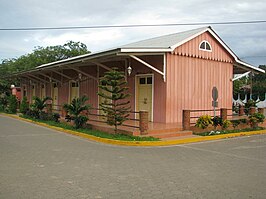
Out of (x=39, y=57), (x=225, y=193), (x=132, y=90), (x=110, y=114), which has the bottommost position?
(x=225, y=193)

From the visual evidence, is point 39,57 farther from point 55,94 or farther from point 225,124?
point 225,124

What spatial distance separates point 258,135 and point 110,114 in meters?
6.86

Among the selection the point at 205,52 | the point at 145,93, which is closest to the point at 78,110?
the point at 145,93

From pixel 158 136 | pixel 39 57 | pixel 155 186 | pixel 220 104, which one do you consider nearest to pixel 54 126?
pixel 158 136

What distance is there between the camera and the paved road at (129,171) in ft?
18.6

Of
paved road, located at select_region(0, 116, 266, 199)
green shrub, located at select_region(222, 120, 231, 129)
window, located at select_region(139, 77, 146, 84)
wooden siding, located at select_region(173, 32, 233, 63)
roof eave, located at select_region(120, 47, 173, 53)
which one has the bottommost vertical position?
paved road, located at select_region(0, 116, 266, 199)

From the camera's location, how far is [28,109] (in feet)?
75.4

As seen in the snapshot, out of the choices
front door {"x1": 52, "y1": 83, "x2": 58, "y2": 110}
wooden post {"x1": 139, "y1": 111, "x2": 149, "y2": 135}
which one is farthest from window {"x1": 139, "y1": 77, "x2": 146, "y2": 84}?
front door {"x1": 52, "y1": 83, "x2": 58, "y2": 110}

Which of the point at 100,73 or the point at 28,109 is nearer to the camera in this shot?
the point at 100,73

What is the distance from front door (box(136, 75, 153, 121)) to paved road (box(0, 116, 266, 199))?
4860mm

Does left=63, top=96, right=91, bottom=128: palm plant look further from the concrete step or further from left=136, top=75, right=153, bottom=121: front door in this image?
the concrete step

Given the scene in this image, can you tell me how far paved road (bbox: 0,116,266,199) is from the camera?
568 centimetres

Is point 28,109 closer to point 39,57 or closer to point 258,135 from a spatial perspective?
point 258,135

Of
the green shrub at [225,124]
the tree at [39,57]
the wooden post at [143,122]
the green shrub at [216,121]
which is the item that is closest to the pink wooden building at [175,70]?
the green shrub at [216,121]
